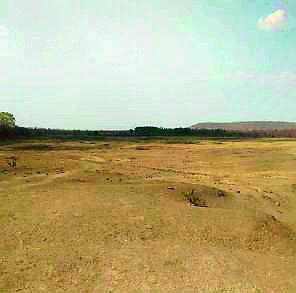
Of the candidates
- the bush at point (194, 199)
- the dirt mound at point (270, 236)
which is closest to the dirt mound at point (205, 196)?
the bush at point (194, 199)

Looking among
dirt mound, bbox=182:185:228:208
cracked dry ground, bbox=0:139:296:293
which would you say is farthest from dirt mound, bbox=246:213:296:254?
dirt mound, bbox=182:185:228:208

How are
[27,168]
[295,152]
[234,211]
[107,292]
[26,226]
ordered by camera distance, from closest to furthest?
[107,292], [26,226], [234,211], [27,168], [295,152]

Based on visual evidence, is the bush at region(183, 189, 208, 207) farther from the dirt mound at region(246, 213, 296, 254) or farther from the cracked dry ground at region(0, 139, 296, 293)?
the dirt mound at region(246, 213, 296, 254)

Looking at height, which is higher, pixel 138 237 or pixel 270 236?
pixel 138 237

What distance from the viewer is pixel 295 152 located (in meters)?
61.1

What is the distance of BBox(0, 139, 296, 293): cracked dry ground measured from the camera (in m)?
16.5

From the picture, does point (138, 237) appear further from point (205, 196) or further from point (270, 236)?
point (205, 196)

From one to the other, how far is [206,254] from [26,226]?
26.7 ft

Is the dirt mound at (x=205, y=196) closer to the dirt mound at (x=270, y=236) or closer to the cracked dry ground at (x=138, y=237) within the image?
the cracked dry ground at (x=138, y=237)

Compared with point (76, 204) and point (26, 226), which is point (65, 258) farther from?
point (76, 204)

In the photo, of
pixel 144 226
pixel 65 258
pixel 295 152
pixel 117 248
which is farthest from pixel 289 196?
pixel 295 152

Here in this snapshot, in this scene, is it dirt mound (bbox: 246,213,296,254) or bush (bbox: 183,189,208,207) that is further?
bush (bbox: 183,189,208,207)

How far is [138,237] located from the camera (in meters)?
20.4

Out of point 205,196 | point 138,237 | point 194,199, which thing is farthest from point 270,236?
point 205,196
